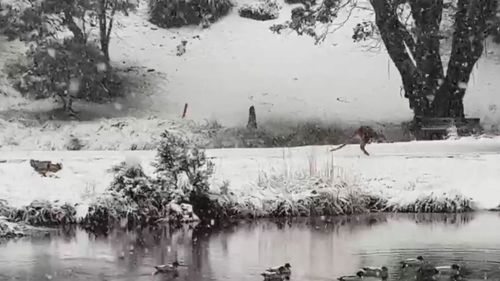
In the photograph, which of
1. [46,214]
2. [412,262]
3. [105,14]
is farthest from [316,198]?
[105,14]

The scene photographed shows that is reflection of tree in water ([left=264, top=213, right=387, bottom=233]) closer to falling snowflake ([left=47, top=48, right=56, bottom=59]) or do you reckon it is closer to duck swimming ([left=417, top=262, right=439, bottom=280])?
duck swimming ([left=417, top=262, right=439, bottom=280])

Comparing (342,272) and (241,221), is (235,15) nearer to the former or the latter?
(241,221)

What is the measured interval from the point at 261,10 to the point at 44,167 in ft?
89.1

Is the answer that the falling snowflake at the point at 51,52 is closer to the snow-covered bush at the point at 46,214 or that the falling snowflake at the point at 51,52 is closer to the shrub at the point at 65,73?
the shrub at the point at 65,73

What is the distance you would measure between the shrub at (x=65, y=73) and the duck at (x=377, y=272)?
2242 cm

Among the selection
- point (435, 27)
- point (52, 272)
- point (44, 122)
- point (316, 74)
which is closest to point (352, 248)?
point (52, 272)

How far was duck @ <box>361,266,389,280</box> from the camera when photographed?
11.4 meters

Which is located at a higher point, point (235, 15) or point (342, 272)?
point (235, 15)

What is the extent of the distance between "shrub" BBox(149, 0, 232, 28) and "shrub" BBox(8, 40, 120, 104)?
675 cm

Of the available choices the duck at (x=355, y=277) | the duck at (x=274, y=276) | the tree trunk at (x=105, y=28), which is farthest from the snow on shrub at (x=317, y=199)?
the tree trunk at (x=105, y=28)

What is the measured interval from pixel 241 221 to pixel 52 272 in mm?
4881

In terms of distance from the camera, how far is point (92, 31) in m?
39.1

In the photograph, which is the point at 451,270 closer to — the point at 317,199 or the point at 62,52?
the point at 317,199

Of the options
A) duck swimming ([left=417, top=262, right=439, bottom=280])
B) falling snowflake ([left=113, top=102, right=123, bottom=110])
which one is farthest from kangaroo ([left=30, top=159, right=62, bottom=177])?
falling snowflake ([left=113, top=102, right=123, bottom=110])
